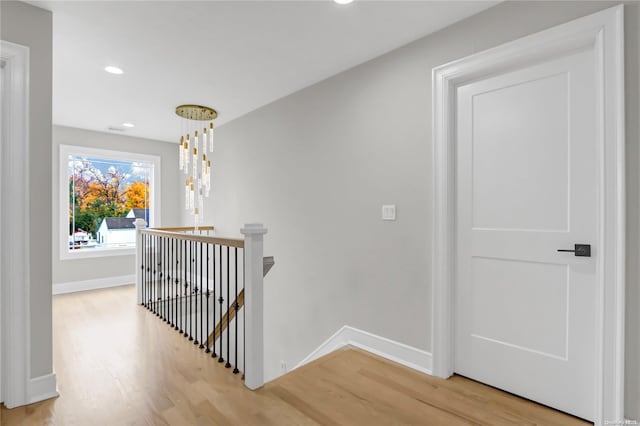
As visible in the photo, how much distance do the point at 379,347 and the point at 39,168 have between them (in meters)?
2.73

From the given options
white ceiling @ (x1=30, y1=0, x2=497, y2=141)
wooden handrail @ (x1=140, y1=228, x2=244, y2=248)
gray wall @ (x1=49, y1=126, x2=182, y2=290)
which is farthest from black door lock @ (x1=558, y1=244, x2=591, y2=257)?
gray wall @ (x1=49, y1=126, x2=182, y2=290)

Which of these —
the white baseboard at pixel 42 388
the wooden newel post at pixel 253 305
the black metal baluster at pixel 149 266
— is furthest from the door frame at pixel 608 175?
Answer: the black metal baluster at pixel 149 266

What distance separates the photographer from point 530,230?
6.74ft

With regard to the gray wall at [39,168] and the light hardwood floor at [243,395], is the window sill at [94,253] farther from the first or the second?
the gray wall at [39,168]

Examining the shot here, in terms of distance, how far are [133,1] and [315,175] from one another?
1968mm

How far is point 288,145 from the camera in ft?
12.2

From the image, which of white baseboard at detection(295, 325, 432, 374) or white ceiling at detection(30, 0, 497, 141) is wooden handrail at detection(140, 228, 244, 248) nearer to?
white baseboard at detection(295, 325, 432, 374)

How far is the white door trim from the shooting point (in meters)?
1.93

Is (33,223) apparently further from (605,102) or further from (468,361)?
(605,102)

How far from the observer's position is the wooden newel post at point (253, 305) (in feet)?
7.14

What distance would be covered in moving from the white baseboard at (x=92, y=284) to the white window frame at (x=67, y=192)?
38 cm

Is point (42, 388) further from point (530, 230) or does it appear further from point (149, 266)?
point (530, 230)

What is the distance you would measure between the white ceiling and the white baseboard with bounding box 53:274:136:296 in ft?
8.78

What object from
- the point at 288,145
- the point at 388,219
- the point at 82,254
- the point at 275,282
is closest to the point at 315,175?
the point at 288,145
